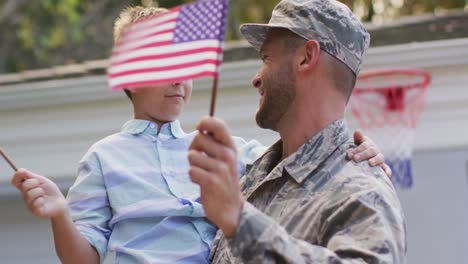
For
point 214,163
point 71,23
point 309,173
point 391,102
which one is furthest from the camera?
point 71,23

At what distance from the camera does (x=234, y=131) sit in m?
7.30

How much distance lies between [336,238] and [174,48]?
2.14 feet

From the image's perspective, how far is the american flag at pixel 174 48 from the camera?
260 cm

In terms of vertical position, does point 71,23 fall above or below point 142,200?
below

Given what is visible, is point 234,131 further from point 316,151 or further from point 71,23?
point 71,23

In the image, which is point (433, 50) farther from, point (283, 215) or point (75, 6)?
point (75, 6)

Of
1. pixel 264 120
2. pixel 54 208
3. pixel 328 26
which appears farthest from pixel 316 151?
pixel 54 208

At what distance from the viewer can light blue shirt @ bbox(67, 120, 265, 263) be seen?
3330mm

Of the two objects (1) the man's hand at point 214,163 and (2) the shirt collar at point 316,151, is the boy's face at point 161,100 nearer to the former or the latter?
(2) the shirt collar at point 316,151

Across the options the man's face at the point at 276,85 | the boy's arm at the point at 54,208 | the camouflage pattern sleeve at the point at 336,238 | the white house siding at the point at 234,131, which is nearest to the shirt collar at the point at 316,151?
the man's face at the point at 276,85

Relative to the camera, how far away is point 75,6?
599 inches

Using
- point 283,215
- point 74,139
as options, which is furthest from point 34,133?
point 283,215

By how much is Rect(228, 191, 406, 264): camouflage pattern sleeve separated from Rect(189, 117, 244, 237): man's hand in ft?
0.30

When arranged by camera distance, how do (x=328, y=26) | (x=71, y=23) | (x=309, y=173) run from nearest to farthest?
A: 1. (x=309, y=173)
2. (x=328, y=26)
3. (x=71, y=23)
